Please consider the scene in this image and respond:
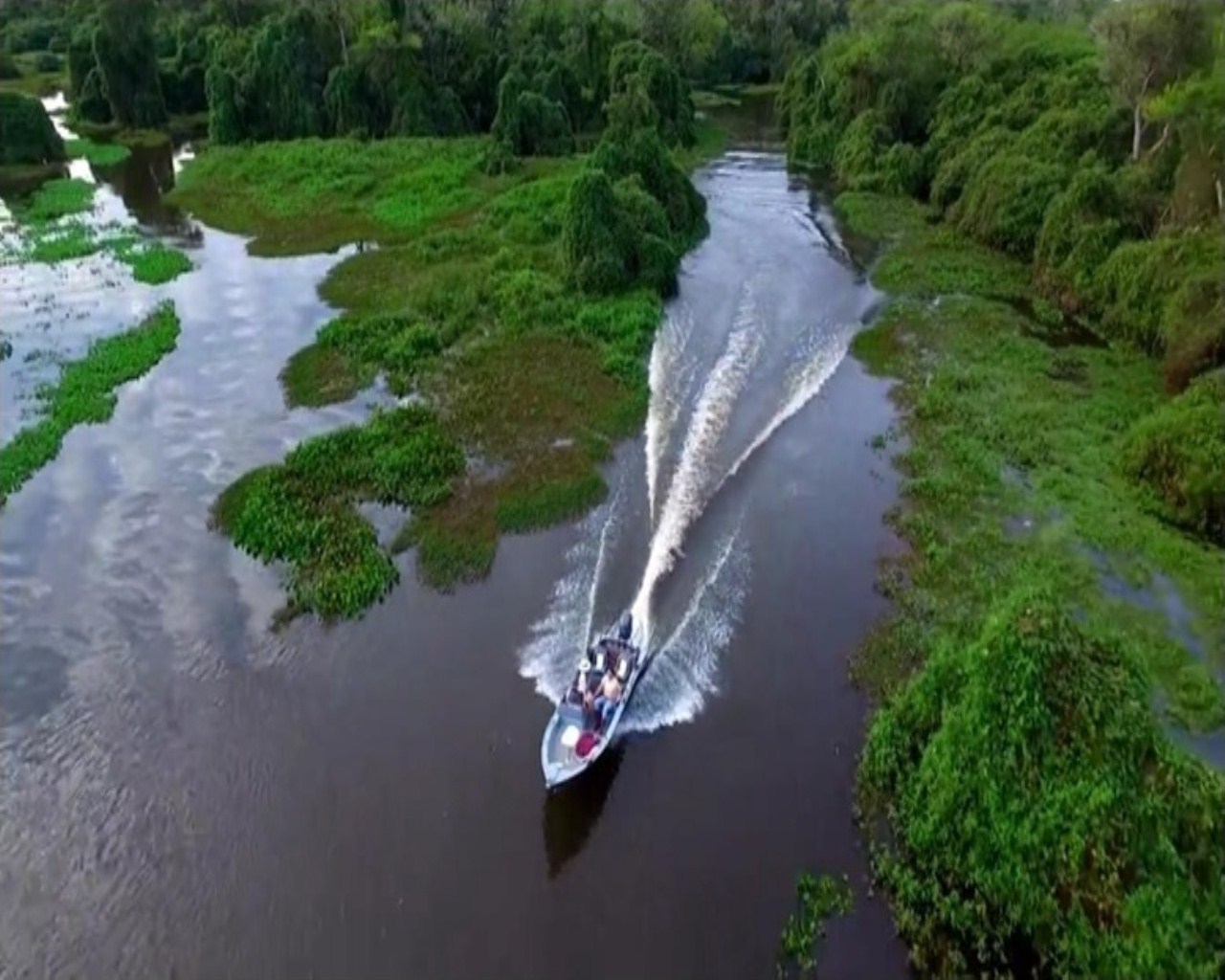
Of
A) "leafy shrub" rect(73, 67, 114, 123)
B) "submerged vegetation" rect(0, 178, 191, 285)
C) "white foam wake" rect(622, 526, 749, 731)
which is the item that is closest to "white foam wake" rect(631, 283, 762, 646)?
"white foam wake" rect(622, 526, 749, 731)

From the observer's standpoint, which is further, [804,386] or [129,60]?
[129,60]

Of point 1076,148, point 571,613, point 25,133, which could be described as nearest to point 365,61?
point 25,133

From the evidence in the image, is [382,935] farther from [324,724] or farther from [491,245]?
[491,245]

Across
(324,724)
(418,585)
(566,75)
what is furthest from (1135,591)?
(566,75)

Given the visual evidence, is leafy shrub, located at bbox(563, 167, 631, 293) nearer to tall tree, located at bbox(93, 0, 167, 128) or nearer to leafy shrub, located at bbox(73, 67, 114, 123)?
tall tree, located at bbox(93, 0, 167, 128)

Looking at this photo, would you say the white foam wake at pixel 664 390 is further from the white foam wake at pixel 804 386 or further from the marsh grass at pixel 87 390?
the marsh grass at pixel 87 390

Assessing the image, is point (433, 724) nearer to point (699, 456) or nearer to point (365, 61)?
point (699, 456)
